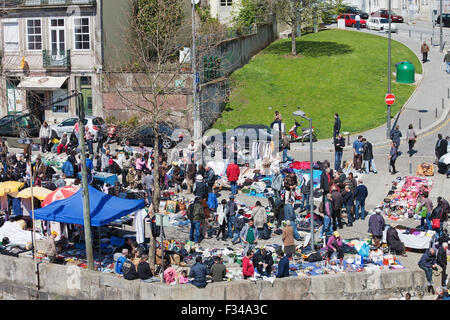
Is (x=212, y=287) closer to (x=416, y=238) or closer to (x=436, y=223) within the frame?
(x=416, y=238)

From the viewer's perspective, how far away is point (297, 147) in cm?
3541

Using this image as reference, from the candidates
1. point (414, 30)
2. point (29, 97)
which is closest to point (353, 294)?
point (29, 97)

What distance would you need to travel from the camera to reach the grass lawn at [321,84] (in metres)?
40.5

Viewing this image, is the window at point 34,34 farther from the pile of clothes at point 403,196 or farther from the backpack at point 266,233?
the backpack at point 266,233

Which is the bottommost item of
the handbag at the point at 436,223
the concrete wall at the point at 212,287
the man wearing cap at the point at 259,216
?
the concrete wall at the point at 212,287

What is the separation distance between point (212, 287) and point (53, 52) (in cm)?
2747

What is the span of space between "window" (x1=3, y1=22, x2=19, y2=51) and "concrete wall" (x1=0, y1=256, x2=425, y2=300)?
25.0 meters

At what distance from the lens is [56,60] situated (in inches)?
1658

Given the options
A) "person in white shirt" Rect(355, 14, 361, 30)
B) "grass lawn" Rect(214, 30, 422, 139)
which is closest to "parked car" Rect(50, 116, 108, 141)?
"grass lawn" Rect(214, 30, 422, 139)

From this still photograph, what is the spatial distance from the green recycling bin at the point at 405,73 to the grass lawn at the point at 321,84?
659mm

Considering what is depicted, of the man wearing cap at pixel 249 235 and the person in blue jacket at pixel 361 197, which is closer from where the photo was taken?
the man wearing cap at pixel 249 235

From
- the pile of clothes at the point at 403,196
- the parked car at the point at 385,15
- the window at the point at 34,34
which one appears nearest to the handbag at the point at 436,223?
the pile of clothes at the point at 403,196

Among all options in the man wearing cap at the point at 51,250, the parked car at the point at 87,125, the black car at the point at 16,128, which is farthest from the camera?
the black car at the point at 16,128

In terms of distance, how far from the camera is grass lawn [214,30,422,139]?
133 ft
